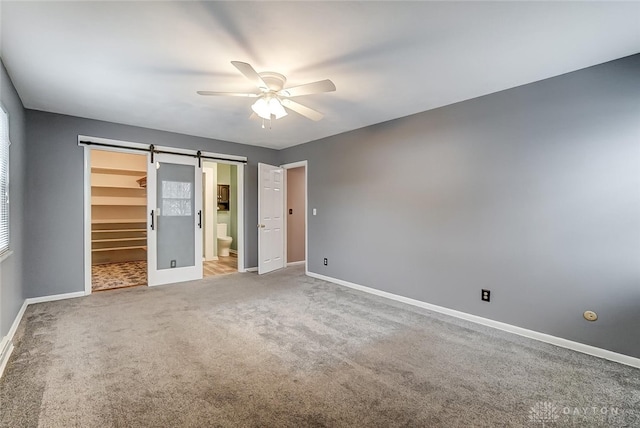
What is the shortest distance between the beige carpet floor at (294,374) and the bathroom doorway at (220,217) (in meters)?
3.09

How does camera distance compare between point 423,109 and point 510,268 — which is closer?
point 510,268

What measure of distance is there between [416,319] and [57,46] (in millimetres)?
4196

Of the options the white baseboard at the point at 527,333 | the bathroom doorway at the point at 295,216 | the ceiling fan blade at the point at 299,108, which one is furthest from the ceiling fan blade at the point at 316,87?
the bathroom doorway at the point at 295,216

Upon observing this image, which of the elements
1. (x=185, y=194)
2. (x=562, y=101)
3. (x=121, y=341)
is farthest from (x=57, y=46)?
(x=562, y=101)

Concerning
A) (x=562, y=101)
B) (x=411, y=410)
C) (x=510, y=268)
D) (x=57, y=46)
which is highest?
(x=57, y=46)

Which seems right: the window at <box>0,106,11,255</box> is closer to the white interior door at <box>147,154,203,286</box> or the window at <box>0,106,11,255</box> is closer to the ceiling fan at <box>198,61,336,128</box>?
the ceiling fan at <box>198,61,336,128</box>

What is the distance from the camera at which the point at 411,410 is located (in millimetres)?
1801

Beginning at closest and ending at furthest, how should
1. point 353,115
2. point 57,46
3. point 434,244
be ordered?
1. point 57,46
2. point 434,244
3. point 353,115

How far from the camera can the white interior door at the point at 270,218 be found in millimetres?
5398

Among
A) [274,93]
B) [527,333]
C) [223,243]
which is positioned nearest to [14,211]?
[274,93]

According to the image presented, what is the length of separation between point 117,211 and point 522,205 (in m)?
7.74

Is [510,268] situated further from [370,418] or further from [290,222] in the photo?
[290,222]

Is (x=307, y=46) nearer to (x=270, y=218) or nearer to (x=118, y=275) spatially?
(x=270, y=218)

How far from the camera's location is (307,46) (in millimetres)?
2250
